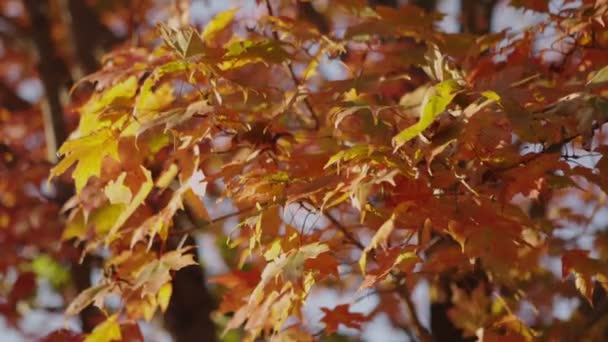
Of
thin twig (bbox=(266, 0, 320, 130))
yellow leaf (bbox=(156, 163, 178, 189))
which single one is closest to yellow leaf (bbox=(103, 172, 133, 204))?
yellow leaf (bbox=(156, 163, 178, 189))

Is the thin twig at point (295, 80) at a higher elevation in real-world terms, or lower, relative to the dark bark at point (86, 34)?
lower

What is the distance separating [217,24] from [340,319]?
0.84 metres

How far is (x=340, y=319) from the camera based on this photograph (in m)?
2.26

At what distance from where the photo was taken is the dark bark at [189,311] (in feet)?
10.6

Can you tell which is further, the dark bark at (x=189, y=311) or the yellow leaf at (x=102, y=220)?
the dark bark at (x=189, y=311)

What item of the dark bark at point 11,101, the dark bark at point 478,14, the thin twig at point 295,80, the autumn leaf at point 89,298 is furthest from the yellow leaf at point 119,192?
the dark bark at point 11,101

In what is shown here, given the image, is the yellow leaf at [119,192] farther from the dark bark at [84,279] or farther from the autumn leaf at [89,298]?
the dark bark at [84,279]

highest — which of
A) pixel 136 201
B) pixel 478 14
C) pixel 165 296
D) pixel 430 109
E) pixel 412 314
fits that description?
pixel 478 14

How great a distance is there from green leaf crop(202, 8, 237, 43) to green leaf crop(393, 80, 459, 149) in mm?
753

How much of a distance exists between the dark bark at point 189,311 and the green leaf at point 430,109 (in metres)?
1.76

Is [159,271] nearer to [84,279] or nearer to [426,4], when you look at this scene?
[84,279]

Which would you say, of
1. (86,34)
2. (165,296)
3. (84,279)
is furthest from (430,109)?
(86,34)

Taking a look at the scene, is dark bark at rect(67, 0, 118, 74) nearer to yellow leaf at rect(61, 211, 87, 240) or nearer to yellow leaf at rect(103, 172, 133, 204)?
yellow leaf at rect(61, 211, 87, 240)

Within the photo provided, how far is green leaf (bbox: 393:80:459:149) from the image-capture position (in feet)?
4.96
